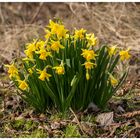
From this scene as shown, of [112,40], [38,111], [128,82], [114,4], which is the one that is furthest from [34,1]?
[38,111]

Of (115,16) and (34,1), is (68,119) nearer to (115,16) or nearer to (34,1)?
(115,16)

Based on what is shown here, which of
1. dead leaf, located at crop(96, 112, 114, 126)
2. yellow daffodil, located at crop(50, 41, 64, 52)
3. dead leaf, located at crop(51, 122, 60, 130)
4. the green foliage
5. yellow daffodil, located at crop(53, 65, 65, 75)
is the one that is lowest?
the green foliage

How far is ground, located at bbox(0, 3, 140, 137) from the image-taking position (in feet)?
12.7

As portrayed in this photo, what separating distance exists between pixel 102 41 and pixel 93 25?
1.68ft

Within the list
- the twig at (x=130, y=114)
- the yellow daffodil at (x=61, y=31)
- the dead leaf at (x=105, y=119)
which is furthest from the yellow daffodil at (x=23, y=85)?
the twig at (x=130, y=114)

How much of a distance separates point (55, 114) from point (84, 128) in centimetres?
32

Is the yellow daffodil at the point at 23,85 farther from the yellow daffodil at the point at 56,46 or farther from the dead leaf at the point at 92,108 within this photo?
the dead leaf at the point at 92,108

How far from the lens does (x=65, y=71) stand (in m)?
3.87

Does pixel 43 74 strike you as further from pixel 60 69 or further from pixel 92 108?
pixel 92 108

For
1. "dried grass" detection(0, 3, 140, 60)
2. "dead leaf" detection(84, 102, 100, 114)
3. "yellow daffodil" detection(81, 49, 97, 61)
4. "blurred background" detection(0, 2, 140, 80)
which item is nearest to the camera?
"yellow daffodil" detection(81, 49, 97, 61)

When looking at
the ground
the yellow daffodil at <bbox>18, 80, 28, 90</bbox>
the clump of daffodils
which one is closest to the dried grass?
the ground

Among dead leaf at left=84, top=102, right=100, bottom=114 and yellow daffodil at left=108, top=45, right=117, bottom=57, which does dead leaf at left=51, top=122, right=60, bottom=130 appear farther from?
yellow daffodil at left=108, top=45, right=117, bottom=57

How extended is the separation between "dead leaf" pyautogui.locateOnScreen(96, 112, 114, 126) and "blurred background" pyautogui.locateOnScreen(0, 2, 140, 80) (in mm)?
1622

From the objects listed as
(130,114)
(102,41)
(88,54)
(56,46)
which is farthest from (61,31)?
(102,41)
